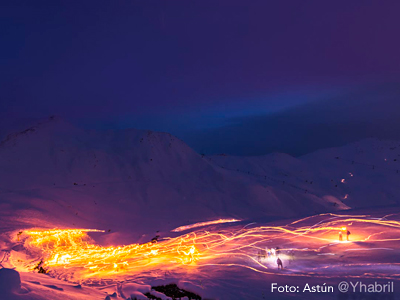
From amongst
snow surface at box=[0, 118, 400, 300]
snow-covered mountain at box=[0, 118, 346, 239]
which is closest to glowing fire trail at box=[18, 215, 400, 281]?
snow surface at box=[0, 118, 400, 300]

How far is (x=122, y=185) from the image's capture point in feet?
78.2

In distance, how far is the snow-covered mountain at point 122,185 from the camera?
1958cm

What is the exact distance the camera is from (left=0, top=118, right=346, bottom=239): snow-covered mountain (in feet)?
64.2

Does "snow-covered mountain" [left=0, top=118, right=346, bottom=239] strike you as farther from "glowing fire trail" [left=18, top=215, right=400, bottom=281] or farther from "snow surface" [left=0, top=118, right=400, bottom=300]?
"glowing fire trail" [left=18, top=215, right=400, bottom=281]

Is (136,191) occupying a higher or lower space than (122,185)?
lower

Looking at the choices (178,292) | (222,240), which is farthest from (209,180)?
(178,292)

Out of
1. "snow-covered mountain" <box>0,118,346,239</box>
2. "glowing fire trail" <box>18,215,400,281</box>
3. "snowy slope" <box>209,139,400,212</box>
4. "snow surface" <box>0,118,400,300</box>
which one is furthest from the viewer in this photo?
"snowy slope" <box>209,139,400,212</box>

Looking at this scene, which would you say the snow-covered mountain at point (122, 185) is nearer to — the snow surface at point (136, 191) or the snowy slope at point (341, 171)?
the snow surface at point (136, 191)

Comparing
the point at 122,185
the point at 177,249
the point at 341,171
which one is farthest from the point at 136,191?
the point at 341,171

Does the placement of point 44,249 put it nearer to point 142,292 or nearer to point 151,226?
point 151,226

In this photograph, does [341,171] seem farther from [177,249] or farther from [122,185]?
[177,249]

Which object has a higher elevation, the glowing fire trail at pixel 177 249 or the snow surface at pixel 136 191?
the snow surface at pixel 136 191

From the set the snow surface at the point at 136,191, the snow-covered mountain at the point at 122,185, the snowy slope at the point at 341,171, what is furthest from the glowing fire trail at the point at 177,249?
the snowy slope at the point at 341,171

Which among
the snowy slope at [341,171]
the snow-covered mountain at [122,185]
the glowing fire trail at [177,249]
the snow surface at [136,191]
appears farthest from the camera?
the snowy slope at [341,171]
